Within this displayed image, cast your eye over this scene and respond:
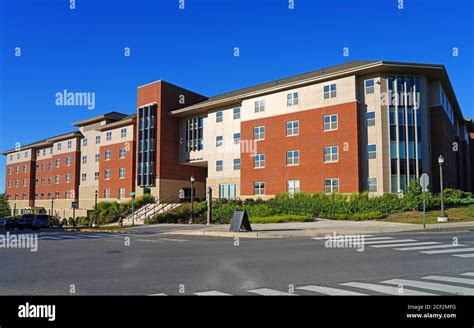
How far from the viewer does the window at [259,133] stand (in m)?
42.5

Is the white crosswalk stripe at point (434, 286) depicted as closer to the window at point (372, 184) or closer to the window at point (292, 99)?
the window at point (372, 184)

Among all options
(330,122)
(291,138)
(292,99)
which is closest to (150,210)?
(291,138)

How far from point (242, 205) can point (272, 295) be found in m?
29.6

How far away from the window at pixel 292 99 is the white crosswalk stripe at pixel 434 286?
1305 inches

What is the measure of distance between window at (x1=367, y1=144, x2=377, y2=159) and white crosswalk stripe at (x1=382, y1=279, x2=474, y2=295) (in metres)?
28.2

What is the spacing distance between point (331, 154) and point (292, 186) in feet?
17.4

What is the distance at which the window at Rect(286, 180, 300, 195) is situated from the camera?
128ft

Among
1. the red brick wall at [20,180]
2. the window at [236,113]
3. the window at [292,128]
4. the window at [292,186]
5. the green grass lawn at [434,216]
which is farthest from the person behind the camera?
the red brick wall at [20,180]

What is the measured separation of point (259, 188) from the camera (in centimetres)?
4209

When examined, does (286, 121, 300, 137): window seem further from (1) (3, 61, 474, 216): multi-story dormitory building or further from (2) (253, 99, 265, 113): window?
(2) (253, 99, 265, 113): window

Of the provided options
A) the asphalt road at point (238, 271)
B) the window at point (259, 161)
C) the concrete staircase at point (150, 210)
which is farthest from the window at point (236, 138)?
the asphalt road at point (238, 271)

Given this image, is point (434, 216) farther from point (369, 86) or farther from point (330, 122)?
point (369, 86)

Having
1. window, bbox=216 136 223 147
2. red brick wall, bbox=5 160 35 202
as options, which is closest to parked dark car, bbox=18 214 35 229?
window, bbox=216 136 223 147

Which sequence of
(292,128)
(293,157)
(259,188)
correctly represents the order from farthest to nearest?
(259,188) → (292,128) → (293,157)
